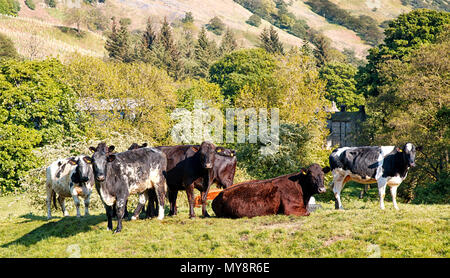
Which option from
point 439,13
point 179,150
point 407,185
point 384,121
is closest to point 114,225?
point 179,150

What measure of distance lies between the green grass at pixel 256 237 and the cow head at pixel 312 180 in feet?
3.10

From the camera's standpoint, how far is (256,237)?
43.3 feet

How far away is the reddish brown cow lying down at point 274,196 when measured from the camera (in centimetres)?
1620

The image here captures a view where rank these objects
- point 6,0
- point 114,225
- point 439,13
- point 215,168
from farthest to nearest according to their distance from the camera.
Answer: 1. point 6,0
2. point 439,13
3. point 215,168
4. point 114,225

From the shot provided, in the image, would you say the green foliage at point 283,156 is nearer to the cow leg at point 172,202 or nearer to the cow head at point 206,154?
the cow leg at point 172,202

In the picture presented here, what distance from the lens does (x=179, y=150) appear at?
18.0 m

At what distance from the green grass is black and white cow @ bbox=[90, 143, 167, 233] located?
97 centimetres

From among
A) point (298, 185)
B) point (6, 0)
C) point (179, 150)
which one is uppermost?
point (6, 0)

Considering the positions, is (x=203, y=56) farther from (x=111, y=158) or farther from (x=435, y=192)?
(x=111, y=158)

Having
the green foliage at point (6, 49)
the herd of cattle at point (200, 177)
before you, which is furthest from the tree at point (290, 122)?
the green foliage at point (6, 49)

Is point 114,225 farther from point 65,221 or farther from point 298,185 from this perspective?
point 298,185

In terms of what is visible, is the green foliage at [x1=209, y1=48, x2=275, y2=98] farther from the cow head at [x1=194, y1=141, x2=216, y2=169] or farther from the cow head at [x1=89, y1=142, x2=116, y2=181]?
the cow head at [x1=89, y1=142, x2=116, y2=181]

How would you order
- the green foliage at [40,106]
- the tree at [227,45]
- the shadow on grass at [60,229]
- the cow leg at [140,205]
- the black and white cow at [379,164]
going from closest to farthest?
the shadow on grass at [60,229] → the cow leg at [140,205] → the black and white cow at [379,164] → the green foliage at [40,106] → the tree at [227,45]

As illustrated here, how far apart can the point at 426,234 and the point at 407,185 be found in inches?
979
